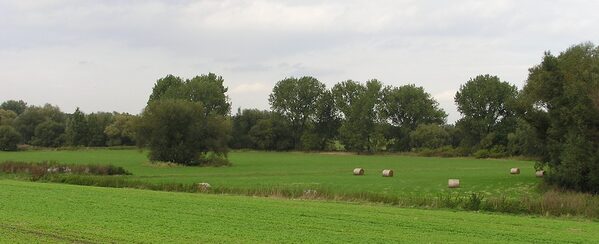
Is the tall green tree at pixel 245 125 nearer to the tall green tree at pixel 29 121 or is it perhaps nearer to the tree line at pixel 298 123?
the tree line at pixel 298 123

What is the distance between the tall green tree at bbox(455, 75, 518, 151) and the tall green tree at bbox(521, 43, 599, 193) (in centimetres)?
8134

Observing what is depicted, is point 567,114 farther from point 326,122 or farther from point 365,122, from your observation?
point 326,122

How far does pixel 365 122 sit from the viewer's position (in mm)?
140625

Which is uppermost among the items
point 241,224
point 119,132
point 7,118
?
point 7,118

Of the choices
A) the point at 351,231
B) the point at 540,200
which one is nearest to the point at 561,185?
the point at 540,200

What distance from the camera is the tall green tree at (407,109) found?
144125mm

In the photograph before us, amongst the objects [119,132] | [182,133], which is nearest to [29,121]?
[119,132]

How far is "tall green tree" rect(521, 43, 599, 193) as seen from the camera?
38.4 metres

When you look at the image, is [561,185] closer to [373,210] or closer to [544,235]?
[373,210]

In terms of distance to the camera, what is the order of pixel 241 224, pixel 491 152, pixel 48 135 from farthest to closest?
pixel 48 135 < pixel 491 152 < pixel 241 224

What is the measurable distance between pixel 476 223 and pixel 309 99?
134900 mm

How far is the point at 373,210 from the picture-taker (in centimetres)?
2284

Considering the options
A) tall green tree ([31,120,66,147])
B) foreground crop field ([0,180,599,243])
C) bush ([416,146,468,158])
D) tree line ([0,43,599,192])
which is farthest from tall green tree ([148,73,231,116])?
foreground crop field ([0,180,599,243])

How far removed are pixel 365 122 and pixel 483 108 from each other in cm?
2835
